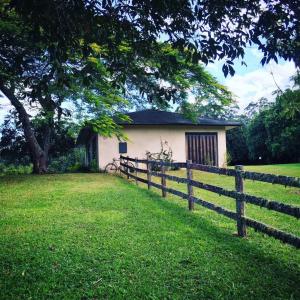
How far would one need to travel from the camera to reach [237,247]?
560cm

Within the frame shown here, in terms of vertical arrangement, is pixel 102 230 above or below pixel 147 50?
below

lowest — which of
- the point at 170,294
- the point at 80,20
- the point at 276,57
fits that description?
the point at 170,294

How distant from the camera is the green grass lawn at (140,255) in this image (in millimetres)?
4098

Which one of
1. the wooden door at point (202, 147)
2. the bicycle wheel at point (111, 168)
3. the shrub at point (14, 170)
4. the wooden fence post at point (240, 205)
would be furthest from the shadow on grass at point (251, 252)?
the shrub at point (14, 170)

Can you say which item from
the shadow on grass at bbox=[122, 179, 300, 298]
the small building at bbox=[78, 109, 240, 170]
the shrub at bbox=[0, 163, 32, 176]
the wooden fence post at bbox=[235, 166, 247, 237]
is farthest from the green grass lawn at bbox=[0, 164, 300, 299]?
the shrub at bbox=[0, 163, 32, 176]

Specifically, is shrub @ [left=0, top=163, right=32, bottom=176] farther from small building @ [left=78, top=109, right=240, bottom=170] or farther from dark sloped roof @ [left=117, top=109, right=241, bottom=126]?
dark sloped roof @ [left=117, top=109, right=241, bottom=126]

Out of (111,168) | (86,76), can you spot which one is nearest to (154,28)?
(86,76)

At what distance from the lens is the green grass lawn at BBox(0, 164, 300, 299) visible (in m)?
4.10

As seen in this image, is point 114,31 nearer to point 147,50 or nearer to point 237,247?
point 147,50

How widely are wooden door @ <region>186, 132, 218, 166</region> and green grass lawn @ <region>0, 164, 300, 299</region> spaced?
46.5 ft

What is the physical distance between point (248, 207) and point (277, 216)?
1.12m

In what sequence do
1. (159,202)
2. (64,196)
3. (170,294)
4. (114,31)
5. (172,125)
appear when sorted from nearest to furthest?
(170,294), (114,31), (159,202), (64,196), (172,125)

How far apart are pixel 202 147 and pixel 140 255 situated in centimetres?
1850

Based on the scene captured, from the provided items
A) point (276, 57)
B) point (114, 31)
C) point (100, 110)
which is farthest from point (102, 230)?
point (100, 110)
